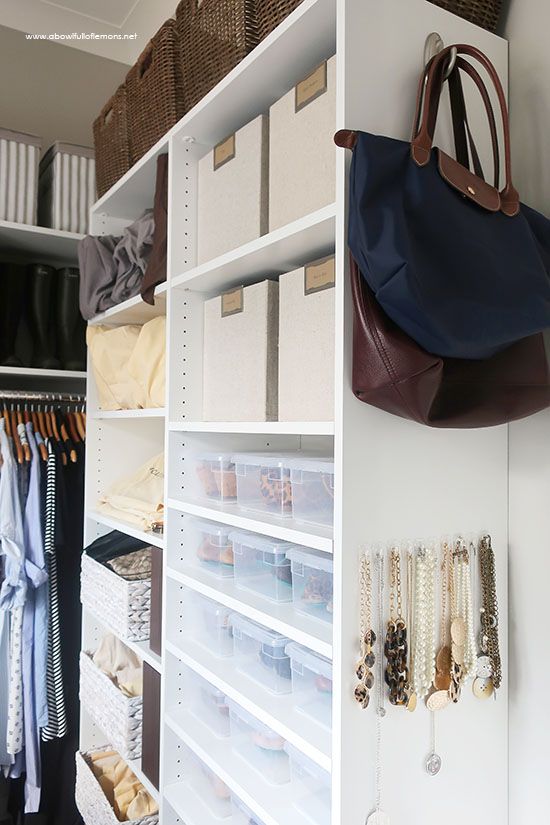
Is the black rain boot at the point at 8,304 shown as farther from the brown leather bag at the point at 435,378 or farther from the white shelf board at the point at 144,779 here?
the brown leather bag at the point at 435,378

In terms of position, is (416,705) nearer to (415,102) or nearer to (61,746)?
(415,102)

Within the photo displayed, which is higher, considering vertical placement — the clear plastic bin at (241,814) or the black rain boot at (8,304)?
the black rain boot at (8,304)

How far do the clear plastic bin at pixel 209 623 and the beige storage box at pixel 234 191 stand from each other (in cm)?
82

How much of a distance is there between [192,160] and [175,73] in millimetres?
224

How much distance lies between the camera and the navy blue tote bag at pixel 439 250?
0.89 meters

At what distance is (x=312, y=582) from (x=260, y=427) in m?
0.31

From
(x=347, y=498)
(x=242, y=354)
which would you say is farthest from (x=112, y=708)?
(x=347, y=498)

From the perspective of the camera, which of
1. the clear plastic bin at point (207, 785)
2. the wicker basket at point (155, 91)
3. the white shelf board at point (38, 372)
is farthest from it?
Result: the white shelf board at point (38, 372)

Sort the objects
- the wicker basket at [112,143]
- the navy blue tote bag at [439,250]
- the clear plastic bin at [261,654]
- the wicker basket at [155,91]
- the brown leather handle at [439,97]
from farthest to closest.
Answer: the wicker basket at [112,143], the wicker basket at [155,91], the clear plastic bin at [261,654], the brown leather handle at [439,97], the navy blue tote bag at [439,250]

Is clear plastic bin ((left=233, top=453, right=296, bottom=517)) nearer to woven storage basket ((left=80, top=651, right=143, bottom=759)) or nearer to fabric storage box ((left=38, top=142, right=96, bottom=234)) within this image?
woven storage basket ((left=80, top=651, right=143, bottom=759))

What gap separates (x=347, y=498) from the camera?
3.30ft

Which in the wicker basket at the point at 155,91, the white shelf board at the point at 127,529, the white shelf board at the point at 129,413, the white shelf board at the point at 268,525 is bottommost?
the white shelf board at the point at 127,529

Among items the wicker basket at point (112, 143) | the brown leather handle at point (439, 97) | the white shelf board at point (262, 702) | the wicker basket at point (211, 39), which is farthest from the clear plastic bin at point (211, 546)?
the wicker basket at point (112, 143)

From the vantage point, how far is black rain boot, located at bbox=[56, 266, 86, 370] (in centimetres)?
240
